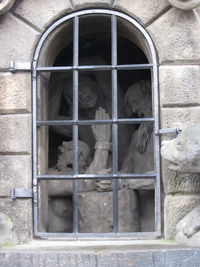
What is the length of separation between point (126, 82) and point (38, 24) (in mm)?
1164

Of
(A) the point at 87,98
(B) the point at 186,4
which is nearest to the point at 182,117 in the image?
(B) the point at 186,4

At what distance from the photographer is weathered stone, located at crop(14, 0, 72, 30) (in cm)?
461

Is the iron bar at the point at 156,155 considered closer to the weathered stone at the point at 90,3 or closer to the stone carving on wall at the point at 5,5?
the weathered stone at the point at 90,3

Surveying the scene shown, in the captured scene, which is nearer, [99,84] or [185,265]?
[185,265]

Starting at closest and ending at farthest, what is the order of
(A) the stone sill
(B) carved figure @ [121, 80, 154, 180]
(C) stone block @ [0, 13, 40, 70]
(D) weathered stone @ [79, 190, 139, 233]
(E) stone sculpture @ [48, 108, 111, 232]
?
(A) the stone sill → (C) stone block @ [0, 13, 40, 70] → (D) weathered stone @ [79, 190, 139, 233] → (E) stone sculpture @ [48, 108, 111, 232] → (B) carved figure @ [121, 80, 154, 180]

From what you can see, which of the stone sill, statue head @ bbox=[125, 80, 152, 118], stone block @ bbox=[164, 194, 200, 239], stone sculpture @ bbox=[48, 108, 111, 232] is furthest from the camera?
statue head @ bbox=[125, 80, 152, 118]

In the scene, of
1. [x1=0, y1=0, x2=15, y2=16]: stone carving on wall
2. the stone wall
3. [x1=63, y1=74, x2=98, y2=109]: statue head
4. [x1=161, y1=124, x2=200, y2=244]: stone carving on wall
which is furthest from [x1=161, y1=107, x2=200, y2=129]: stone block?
[x1=0, y1=0, x2=15, y2=16]: stone carving on wall

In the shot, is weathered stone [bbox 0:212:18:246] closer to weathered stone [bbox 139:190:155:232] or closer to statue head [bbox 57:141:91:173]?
statue head [bbox 57:141:91:173]

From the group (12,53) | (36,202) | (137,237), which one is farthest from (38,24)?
(137,237)

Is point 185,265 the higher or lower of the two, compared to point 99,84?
lower

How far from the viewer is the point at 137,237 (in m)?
4.47

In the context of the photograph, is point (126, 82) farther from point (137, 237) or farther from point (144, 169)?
point (137, 237)

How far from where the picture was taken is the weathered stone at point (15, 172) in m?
4.52

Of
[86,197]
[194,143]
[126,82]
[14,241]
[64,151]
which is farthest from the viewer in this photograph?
[126,82]
